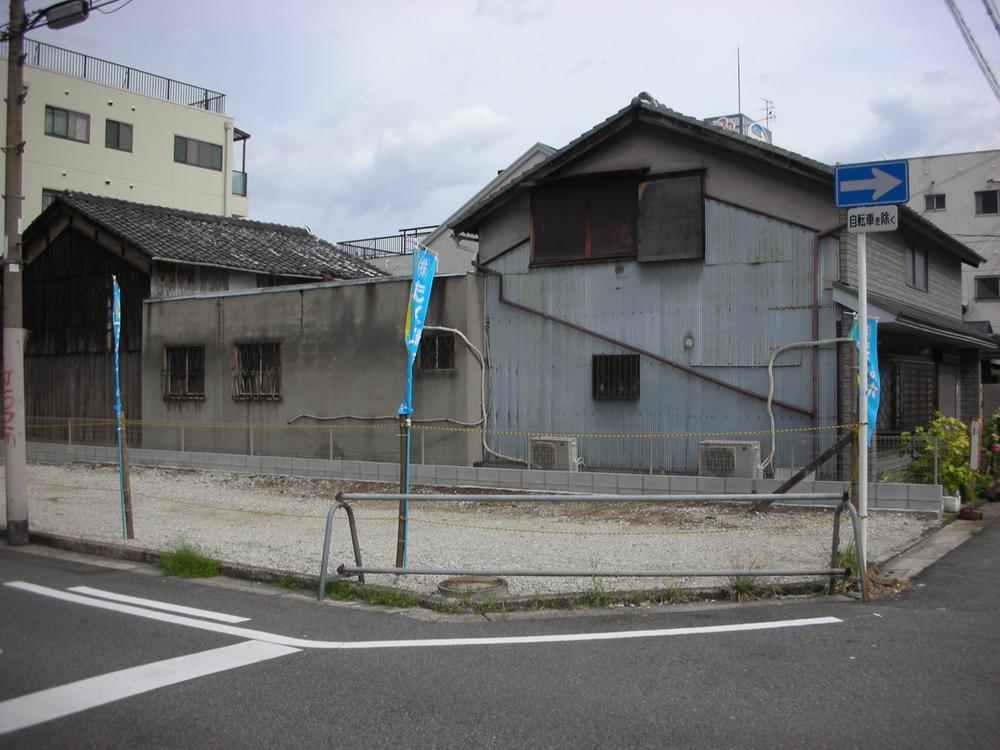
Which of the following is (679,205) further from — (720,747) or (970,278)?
(970,278)

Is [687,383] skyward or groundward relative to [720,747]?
skyward

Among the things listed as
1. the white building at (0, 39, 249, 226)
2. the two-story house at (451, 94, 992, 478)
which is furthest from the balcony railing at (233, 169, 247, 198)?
the two-story house at (451, 94, 992, 478)

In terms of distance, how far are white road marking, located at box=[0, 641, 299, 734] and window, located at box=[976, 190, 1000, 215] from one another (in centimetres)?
3718

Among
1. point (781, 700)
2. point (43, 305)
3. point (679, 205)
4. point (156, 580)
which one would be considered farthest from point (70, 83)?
point (781, 700)

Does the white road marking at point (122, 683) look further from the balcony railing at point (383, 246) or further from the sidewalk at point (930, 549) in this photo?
the balcony railing at point (383, 246)

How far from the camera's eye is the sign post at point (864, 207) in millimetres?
7215

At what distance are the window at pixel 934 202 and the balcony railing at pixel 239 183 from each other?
30.1 meters

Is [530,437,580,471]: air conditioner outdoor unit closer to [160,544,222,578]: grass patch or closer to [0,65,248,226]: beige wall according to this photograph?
[160,544,222,578]: grass patch

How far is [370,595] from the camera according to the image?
7.28 m

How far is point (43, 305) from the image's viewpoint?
2255 centimetres

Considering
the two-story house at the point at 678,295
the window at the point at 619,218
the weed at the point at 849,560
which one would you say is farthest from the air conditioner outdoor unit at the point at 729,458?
the weed at the point at 849,560

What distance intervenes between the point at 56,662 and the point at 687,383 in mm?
10504

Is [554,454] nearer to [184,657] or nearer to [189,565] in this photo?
[189,565]

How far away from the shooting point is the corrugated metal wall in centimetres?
1315
